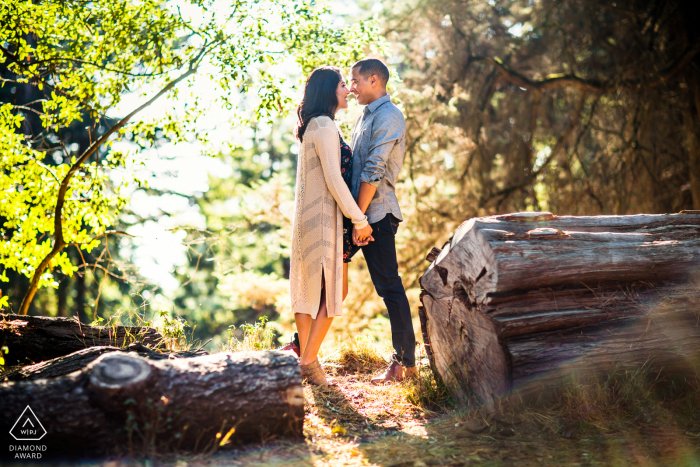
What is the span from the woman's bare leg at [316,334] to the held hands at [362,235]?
44 cm

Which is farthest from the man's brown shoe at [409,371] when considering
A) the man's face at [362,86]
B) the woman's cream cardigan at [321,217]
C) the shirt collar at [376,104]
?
the man's face at [362,86]

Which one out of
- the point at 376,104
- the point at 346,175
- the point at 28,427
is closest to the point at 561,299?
the point at 346,175

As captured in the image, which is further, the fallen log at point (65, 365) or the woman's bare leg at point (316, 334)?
the woman's bare leg at point (316, 334)

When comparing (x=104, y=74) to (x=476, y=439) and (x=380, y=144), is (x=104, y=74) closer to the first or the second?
(x=380, y=144)

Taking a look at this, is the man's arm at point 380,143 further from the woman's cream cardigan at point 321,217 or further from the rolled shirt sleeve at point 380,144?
the woman's cream cardigan at point 321,217

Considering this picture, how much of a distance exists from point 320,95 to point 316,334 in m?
1.74

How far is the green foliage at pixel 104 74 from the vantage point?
14.4ft

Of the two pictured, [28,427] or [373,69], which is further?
[373,69]

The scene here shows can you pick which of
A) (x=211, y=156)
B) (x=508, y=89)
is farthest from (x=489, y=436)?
(x=508, y=89)

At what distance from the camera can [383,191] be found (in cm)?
371

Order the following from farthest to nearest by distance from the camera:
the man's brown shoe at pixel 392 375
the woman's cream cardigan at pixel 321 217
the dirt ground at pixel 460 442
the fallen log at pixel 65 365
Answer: the man's brown shoe at pixel 392 375, the woman's cream cardigan at pixel 321 217, the fallen log at pixel 65 365, the dirt ground at pixel 460 442

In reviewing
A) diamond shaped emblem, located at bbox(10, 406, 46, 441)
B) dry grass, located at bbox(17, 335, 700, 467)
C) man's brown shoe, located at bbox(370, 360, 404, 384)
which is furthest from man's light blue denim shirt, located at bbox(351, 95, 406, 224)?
diamond shaped emblem, located at bbox(10, 406, 46, 441)

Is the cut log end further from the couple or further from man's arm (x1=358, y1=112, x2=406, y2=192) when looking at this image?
man's arm (x1=358, y1=112, x2=406, y2=192)

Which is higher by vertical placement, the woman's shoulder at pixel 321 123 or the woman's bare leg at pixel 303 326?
the woman's shoulder at pixel 321 123
